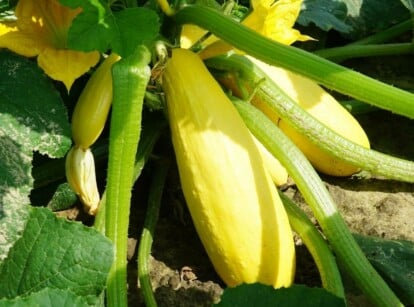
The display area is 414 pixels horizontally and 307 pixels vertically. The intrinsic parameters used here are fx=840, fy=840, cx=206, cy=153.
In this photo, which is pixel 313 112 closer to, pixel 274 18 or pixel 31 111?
pixel 274 18

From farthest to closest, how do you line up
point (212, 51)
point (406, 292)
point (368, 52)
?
1. point (368, 52)
2. point (212, 51)
3. point (406, 292)

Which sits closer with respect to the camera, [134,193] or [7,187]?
[7,187]

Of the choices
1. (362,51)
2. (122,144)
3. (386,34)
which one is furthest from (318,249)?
(386,34)

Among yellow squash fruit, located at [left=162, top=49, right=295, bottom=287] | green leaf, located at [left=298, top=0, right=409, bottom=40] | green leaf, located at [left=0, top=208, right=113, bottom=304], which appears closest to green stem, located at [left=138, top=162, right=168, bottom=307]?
yellow squash fruit, located at [left=162, top=49, right=295, bottom=287]

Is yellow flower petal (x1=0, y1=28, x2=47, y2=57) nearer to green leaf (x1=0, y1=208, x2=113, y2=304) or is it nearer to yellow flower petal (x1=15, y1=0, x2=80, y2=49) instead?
yellow flower petal (x1=15, y1=0, x2=80, y2=49)

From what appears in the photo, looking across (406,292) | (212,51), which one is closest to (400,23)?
(212,51)

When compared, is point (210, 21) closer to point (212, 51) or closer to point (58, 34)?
point (212, 51)
